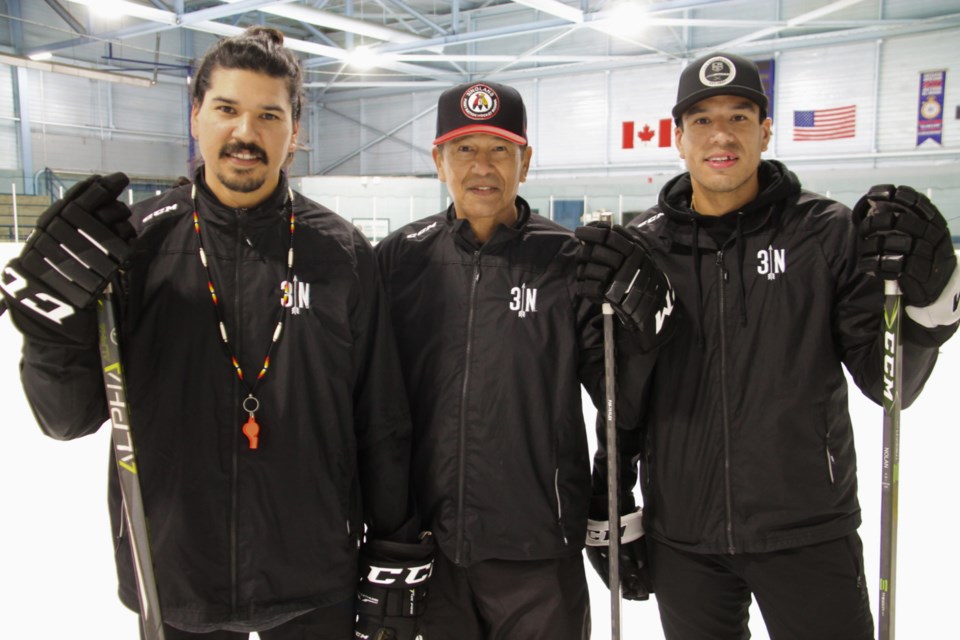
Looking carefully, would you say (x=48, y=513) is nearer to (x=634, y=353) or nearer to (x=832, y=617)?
(x=634, y=353)

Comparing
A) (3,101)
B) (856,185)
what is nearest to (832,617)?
(856,185)

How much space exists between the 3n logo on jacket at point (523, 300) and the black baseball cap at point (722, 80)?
593 millimetres

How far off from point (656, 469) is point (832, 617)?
20.2 inches

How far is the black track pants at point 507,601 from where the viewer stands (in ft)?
6.24

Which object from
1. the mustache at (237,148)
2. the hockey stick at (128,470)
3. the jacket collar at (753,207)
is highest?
the mustache at (237,148)

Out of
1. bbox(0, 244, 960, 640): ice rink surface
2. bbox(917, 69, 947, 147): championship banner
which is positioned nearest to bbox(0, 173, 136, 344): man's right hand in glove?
bbox(0, 244, 960, 640): ice rink surface

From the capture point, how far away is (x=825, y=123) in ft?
49.2

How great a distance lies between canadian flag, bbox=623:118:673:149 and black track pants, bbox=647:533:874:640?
15.3 m

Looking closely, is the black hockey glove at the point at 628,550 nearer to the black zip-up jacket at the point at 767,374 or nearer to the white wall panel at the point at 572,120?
the black zip-up jacket at the point at 767,374

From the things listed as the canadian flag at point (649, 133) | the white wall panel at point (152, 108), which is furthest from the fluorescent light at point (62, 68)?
the canadian flag at point (649, 133)

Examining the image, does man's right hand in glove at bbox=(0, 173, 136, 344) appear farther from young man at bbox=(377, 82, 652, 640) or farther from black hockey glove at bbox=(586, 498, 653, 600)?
black hockey glove at bbox=(586, 498, 653, 600)

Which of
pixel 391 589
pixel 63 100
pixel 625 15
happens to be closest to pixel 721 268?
pixel 391 589

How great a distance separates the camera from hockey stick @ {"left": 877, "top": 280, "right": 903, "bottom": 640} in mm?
1785

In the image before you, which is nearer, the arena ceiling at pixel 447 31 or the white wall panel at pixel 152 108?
the arena ceiling at pixel 447 31
